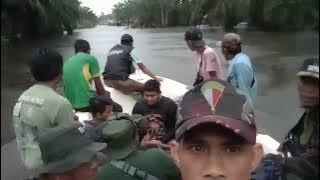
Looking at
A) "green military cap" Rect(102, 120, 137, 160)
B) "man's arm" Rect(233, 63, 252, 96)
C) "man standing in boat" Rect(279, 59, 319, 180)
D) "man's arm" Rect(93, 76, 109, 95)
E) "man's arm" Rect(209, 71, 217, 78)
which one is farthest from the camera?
"man's arm" Rect(93, 76, 109, 95)

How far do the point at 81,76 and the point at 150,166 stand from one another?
3.23 metres

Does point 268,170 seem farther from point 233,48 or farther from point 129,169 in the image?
point 233,48

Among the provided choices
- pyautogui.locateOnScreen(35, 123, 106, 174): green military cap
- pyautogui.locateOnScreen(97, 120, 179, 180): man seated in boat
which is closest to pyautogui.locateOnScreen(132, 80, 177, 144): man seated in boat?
pyautogui.locateOnScreen(97, 120, 179, 180): man seated in boat

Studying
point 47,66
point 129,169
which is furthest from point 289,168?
point 47,66

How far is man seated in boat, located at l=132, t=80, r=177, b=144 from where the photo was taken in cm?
389

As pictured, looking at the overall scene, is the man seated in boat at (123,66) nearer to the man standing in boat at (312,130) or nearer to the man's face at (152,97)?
the man's face at (152,97)

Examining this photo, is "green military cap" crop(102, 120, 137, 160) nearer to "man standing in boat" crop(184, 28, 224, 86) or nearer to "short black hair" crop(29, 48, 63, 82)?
"short black hair" crop(29, 48, 63, 82)

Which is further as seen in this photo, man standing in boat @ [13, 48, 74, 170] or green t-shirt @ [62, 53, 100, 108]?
green t-shirt @ [62, 53, 100, 108]

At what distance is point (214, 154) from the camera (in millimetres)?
914

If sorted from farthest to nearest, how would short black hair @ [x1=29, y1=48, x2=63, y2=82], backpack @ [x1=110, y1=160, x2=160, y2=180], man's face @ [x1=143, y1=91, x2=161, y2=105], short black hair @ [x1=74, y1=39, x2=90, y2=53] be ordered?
short black hair @ [x1=74, y1=39, x2=90, y2=53] → man's face @ [x1=143, y1=91, x2=161, y2=105] → short black hair @ [x1=29, y1=48, x2=63, y2=82] → backpack @ [x1=110, y1=160, x2=160, y2=180]

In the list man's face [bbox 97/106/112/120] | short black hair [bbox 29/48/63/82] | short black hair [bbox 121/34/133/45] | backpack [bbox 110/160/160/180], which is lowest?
man's face [bbox 97/106/112/120]

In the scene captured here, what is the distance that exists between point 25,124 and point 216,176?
2132mm

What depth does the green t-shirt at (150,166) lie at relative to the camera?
5.00 ft

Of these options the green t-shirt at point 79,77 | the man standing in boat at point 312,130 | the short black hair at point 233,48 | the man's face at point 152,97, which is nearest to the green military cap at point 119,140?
the man standing in boat at point 312,130
